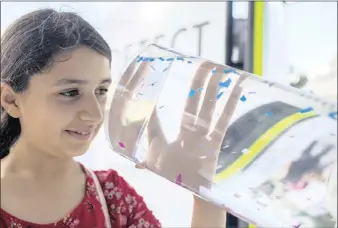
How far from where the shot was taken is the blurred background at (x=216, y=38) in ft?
3.14

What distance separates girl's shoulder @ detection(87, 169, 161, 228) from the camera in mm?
803

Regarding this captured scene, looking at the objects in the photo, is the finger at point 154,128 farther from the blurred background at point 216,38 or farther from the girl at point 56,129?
the blurred background at point 216,38

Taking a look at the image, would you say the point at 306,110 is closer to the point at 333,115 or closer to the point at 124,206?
the point at 333,115

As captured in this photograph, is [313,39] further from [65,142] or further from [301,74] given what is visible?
[65,142]

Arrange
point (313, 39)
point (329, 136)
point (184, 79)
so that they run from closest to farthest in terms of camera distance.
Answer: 1. point (329, 136)
2. point (184, 79)
3. point (313, 39)

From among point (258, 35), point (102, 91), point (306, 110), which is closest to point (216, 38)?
point (258, 35)

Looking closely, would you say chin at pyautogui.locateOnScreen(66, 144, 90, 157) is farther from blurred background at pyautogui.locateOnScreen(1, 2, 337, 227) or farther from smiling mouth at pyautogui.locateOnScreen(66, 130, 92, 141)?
blurred background at pyautogui.locateOnScreen(1, 2, 337, 227)

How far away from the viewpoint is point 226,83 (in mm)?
638

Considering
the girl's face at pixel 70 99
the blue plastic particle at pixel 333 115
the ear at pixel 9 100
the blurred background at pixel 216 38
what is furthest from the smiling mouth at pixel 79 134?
the blue plastic particle at pixel 333 115

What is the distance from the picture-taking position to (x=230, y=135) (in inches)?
24.8

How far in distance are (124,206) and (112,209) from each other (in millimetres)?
19

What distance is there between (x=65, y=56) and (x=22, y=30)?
9 cm

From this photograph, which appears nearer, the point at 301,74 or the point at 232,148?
the point at 232,148

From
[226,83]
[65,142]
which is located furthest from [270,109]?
[65,142]
